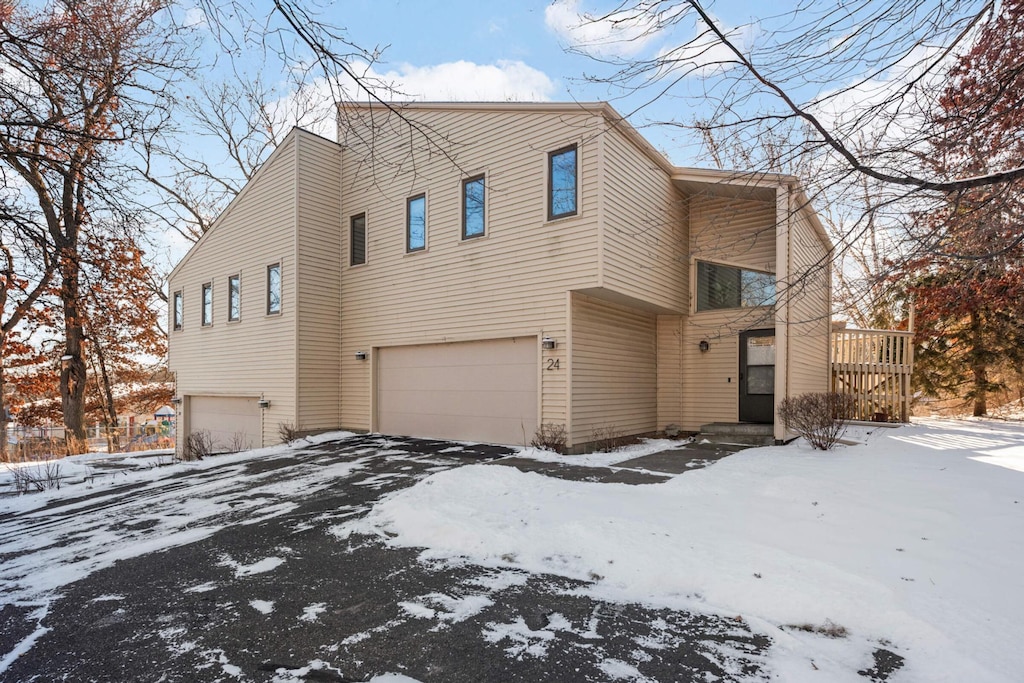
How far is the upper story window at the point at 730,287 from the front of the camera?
10016 millimetres

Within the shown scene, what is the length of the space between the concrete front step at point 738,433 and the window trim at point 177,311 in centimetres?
1444

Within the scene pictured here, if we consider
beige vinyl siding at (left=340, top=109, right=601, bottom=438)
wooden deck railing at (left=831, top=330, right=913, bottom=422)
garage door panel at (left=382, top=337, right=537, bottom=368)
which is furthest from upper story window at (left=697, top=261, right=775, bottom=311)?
garage door panel at (left=382, top=337, right=537, bottom=368)

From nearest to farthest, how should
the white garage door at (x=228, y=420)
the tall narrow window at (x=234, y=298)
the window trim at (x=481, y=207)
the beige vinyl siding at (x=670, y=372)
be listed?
the window trim at (x=481, y=207)
the beige vinyl siding at (x=670, y=372)
the white garage door at (x=228, y=420)
the tall narrow window at (x=234, y=298)

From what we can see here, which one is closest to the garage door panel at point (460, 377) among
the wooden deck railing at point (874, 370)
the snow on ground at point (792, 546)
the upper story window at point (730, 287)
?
the snow on ground at point (792, 546)

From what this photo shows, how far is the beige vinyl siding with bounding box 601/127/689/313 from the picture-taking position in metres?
8.17

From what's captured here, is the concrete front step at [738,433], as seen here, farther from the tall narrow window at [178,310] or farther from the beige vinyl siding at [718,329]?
the tall narrow window at [178,310]

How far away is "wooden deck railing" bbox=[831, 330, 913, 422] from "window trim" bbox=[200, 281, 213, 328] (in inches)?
625

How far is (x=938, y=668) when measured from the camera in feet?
7.84

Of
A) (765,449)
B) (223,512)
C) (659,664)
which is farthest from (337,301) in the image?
(659,664)

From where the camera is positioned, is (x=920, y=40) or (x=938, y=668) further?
(x=920, y=40)

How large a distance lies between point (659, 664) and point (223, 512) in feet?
15.5

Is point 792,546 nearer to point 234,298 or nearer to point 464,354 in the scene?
point 464,354

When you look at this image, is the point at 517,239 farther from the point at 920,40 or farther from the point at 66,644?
the point at 66,644

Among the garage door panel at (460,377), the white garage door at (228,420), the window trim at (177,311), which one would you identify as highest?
the window trim at (177,311)
